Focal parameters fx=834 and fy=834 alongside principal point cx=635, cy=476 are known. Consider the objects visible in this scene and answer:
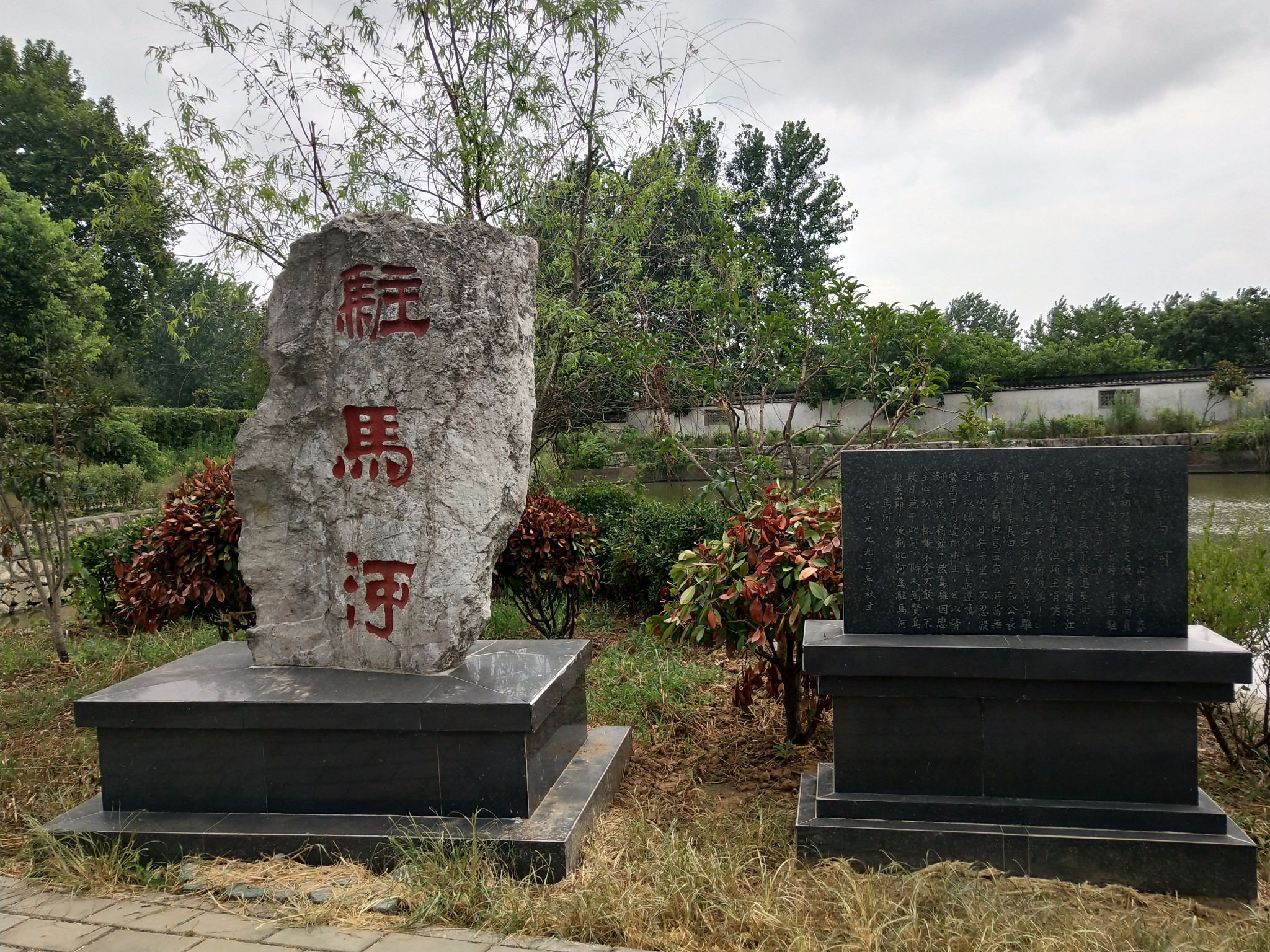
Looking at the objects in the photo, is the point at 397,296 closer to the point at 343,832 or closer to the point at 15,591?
the point at 343,832

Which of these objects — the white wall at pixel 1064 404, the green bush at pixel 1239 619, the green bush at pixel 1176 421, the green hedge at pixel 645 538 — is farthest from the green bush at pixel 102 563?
the green bush at pixel 1176 421

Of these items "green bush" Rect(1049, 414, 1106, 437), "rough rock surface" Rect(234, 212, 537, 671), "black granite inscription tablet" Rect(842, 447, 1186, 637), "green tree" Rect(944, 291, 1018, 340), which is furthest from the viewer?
"green tree" Rect(944, 291, 1018, 340)

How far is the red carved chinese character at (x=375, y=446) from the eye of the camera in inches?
120

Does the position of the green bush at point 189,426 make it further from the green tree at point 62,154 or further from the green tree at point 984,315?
the green tree at point 984,315

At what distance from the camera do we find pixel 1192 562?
383cm

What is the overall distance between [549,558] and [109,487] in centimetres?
984

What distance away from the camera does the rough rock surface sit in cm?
301

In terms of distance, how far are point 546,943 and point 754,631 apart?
1.57 meters

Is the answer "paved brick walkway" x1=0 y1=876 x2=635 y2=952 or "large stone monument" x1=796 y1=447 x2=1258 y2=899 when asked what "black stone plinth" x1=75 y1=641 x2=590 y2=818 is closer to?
"paved brick walkway" x1=0 y1=876 x2=635 y2=952

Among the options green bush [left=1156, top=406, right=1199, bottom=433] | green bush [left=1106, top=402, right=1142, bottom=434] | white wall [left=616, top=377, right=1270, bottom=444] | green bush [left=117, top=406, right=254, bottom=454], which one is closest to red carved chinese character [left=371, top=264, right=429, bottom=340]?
white wall [left=616, top=377, right=1270, bottom=444]

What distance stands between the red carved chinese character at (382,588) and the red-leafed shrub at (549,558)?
5.48ft

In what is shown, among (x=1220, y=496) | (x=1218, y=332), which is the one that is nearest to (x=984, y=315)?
(x=1218, y=332)

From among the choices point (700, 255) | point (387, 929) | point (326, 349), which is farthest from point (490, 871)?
point (700, 255)

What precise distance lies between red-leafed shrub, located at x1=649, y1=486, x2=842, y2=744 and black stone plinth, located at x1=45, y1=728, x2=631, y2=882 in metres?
0.89
